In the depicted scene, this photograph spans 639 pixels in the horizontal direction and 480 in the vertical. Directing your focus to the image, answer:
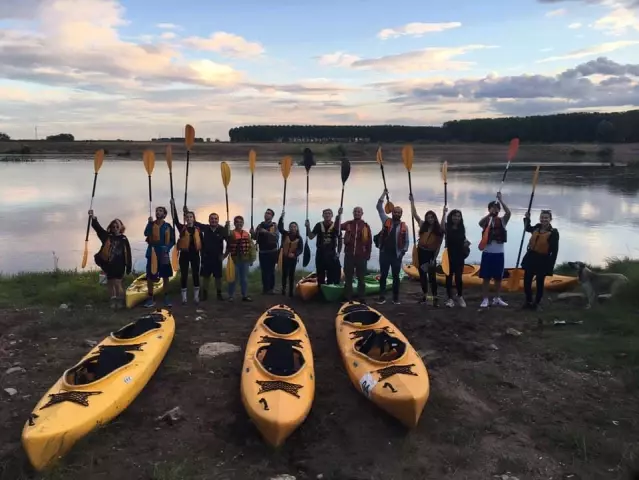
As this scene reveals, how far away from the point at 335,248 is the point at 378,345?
203 cm

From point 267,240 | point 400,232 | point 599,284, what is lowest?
point 599,284

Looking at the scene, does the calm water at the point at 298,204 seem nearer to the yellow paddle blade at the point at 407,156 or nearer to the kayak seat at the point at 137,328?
the yellow paddle blade at the point at 407,156

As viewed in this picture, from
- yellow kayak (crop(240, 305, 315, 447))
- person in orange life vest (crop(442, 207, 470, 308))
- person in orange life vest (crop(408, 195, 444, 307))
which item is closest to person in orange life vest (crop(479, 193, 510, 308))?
person in orange life vest (crop(442, 207, 470, 308))

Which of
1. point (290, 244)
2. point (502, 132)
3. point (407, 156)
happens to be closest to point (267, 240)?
point (290, 244)

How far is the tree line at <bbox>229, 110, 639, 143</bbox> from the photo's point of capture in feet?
170

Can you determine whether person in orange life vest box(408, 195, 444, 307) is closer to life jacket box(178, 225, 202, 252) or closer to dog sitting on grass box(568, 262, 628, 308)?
dog sitting on grass box(568, 262, 628, 308)

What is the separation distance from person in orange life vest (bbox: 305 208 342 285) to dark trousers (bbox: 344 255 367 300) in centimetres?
20

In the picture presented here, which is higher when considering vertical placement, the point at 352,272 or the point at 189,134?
the point at 189,134

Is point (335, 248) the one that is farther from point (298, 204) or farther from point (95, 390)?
point (298, 204)

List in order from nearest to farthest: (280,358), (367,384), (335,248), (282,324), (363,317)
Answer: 1. (367,384)
2. (280,358)
3. (282,324)
4. (363,317)
5. (335,248)

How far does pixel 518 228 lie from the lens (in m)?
15.5

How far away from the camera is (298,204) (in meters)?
20.1

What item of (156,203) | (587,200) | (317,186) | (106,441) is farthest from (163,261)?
(317,186)

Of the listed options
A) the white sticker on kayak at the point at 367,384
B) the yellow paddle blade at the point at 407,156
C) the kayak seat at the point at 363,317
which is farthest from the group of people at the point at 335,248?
the white sticker on kayak at the point at 367,384
